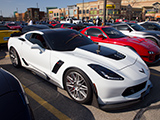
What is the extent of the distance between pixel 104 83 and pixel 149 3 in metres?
89.8

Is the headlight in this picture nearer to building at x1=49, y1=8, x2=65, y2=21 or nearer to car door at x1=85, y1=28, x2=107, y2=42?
car door at x1=85, y1=28, x2=107, y2=42

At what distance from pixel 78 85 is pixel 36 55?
1.51 m

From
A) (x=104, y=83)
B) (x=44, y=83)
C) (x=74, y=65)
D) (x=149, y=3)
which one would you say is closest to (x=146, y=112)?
(x=104, y=83)

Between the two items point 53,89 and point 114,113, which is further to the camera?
point 53,89

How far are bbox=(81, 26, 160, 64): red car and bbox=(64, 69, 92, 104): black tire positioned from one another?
7.62 ft

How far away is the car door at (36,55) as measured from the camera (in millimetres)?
3132

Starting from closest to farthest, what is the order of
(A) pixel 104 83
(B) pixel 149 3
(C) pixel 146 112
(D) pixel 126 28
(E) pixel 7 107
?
1. (E) pixel 7 107
2. (A) pixel 104 83
3. (C) pixel 146 112
4. (D) pixel 126 28
5. (B) pixel 149 3

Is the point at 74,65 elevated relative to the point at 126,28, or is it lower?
lower

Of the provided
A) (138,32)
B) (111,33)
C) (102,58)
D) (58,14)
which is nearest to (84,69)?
(102,58)

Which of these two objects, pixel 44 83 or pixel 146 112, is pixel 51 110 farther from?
pixel 146 112

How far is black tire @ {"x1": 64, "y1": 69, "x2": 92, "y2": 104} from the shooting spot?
2363 mm

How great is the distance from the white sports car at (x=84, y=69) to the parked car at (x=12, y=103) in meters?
1.07

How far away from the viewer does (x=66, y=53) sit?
288 cm

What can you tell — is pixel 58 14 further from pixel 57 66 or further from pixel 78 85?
pixel 78 85
